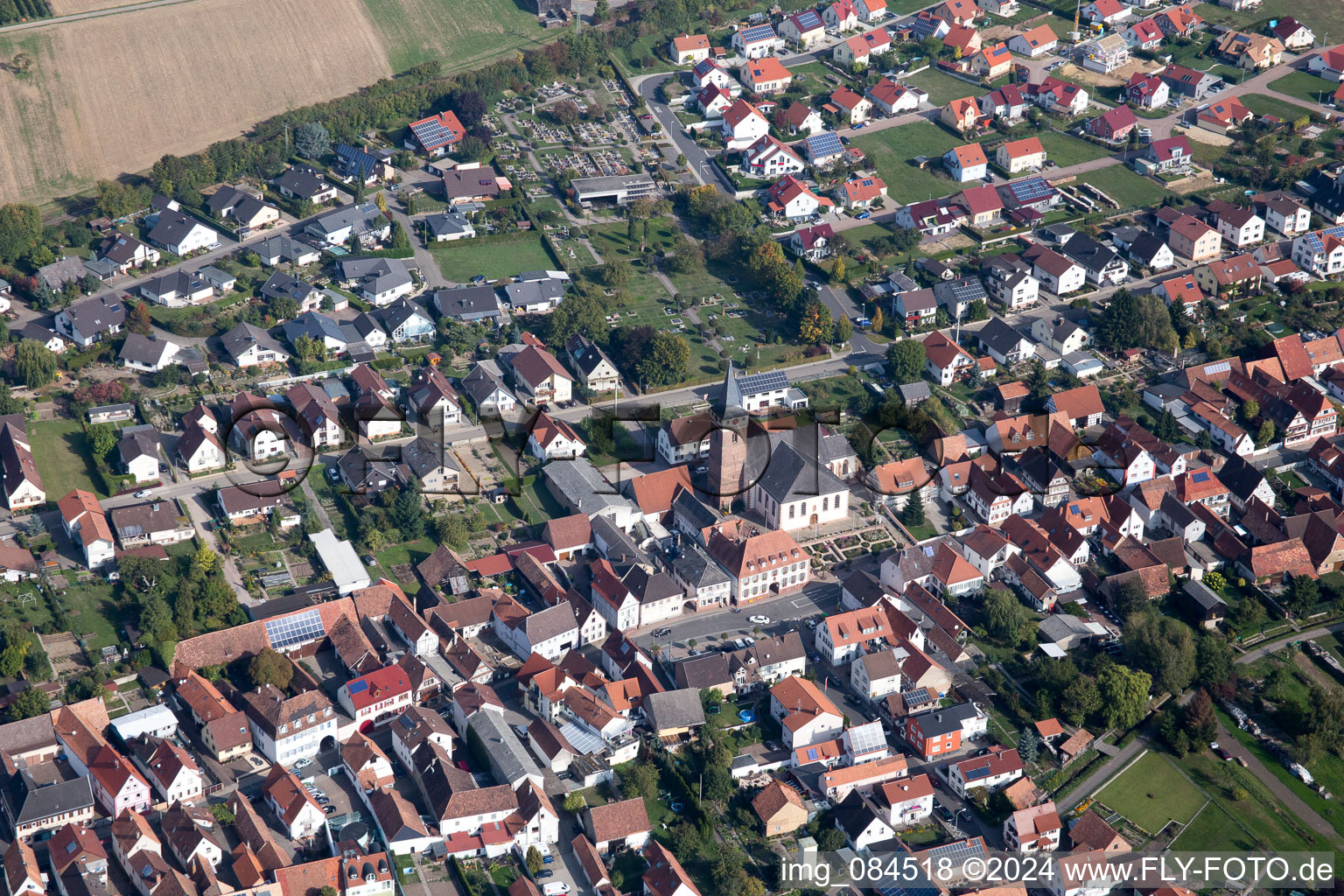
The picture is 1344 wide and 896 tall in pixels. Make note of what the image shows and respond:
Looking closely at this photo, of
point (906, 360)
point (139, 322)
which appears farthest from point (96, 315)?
point (906, 360)

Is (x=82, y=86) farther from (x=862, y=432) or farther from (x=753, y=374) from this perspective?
(x=862, y=432)

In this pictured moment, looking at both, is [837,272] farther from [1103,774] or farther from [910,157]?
[1103,774]

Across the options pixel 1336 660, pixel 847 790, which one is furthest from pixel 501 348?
pixel 1336 660

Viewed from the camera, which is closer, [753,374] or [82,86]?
[753,374]

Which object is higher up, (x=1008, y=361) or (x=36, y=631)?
(x=36, y=631)

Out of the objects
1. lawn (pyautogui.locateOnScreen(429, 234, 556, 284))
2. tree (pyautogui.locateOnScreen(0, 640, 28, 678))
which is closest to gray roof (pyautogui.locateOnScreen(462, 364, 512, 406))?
lawn (pyautogui.locateOnScreen(429, 234, 556, 284))

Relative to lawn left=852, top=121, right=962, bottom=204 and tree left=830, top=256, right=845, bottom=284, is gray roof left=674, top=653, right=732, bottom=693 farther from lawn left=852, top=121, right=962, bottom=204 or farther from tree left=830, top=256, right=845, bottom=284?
lawn left=852, top=121, right=962, bottom=204

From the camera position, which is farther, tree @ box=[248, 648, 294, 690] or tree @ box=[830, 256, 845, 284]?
tree @ box=[830, 256, 845, 284]
